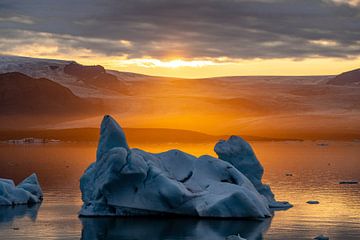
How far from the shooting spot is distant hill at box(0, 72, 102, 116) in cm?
15038

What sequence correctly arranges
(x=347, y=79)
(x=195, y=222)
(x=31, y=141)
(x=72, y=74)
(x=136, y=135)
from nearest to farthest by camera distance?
(x=195, y=222) → (x=31, y=141) → (x=136, y=135) → (x=347, y=79) → (x=72, y=74)

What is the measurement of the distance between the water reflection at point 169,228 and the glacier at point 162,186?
45cm

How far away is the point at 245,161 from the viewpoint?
35812 millimetres

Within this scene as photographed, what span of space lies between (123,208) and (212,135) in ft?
332

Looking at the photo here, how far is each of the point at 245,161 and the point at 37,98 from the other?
124 metres

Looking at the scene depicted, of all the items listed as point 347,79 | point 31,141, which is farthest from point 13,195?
point 347,79

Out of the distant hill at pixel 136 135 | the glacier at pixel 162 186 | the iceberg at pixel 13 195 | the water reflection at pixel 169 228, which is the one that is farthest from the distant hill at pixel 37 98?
the water reflection at pixel 169 228

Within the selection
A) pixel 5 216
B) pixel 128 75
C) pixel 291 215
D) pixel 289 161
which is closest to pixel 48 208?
pixel 5 216

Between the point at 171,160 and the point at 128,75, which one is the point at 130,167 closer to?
the point at 171,160

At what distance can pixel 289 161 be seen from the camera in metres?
73.3

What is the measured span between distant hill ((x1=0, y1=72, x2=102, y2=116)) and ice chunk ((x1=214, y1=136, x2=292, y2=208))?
375ft

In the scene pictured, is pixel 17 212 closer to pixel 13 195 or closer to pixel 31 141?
pixel 13 195

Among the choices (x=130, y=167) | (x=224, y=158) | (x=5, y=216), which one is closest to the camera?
(x=130, y=167)

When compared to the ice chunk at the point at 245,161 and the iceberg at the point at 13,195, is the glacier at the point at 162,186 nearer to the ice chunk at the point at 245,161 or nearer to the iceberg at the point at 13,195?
the ice chunk at the point at 245,161
